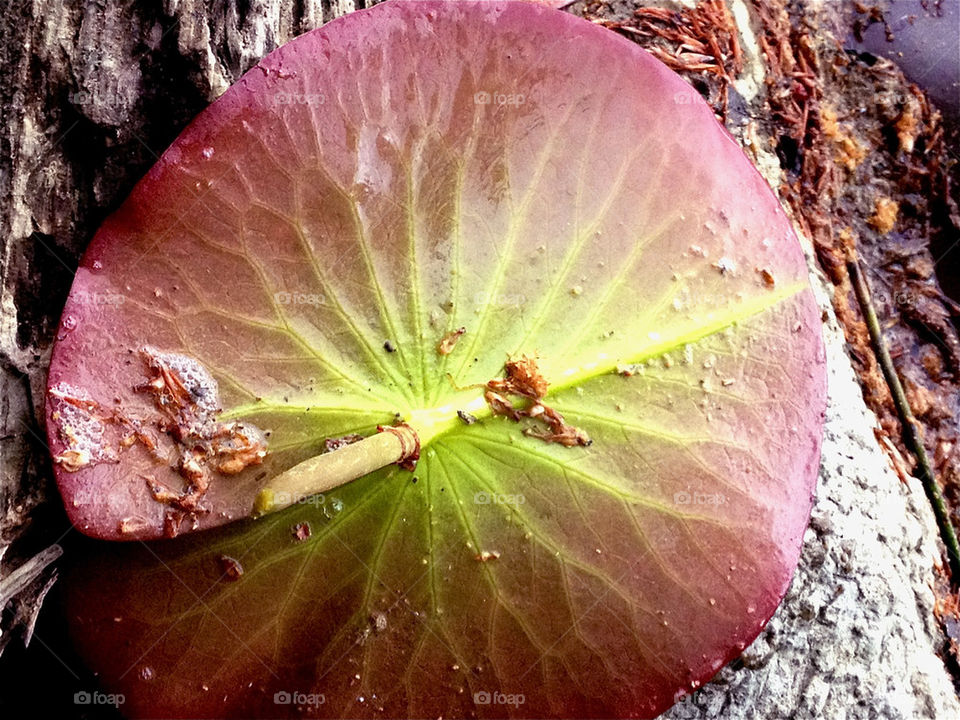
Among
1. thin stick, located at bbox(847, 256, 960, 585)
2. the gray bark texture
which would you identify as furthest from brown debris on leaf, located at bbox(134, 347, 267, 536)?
thin stick, located at bbox(847, 256, 960, 585)

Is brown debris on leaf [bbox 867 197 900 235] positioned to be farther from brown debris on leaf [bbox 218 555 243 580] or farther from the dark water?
brown debris on leaf [bbox 218 555 243 580]

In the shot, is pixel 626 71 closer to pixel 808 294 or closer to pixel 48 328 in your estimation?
pixel 808 294

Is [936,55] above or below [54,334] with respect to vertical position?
above

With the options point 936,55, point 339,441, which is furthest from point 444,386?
point 936,55

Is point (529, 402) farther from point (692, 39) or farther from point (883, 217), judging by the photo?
point (883, 217)

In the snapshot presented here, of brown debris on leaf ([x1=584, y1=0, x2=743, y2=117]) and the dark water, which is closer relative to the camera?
brown debris on leaf ([x1=584, y1=0, x2=743, y2=117])

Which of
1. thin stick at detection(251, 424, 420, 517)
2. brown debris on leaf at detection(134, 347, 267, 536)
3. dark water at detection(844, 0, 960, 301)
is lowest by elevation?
thin stick at detection(251, 424, 420, 517)
